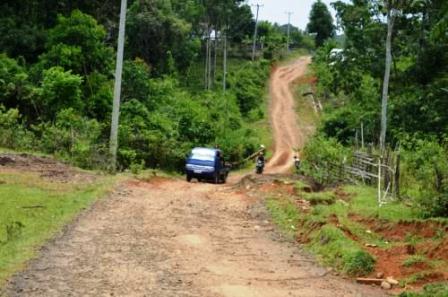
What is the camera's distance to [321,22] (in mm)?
88750

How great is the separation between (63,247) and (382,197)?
8.90 metres

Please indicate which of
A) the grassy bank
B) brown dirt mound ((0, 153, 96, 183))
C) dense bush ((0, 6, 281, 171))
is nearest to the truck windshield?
dense bush ((0, 6, 281, 171))

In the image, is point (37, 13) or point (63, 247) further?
point (37, 13)

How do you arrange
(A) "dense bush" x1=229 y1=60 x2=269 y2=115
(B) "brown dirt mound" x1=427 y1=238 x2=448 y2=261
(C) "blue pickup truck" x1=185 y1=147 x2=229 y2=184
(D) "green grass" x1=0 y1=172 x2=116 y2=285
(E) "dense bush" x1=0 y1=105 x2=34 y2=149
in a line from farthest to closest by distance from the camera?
1. (A) "dense bush" x1=229 y1=60 x2=269 y2=115
2. (C) "blue pickup truck" x1=185 y1=147 x2=229 y2=184
3. (E) "dense bush" x1=0 y1=105 x2=34 y2=149
4. (B) "brown dirt mound" x1=427 y1=238 x2=448 y2=261
5. (D) "green grass" x1=0 y1=172 x2=116 y2=285

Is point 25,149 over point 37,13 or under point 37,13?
under

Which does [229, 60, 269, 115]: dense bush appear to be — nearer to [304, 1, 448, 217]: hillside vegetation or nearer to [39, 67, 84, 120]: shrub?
[304, 1, 448, 217]: hillside vegetation

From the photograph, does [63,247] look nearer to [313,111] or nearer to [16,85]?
[16,85]

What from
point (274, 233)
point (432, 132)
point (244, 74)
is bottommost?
point (274, 233)

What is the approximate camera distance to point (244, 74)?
6700cm

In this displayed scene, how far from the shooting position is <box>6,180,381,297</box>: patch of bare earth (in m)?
8.62

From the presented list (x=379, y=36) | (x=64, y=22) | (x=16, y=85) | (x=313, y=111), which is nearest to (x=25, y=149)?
(x=16, y=85)

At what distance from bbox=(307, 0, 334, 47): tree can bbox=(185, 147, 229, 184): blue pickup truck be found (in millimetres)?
63756

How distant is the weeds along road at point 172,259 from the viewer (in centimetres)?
861

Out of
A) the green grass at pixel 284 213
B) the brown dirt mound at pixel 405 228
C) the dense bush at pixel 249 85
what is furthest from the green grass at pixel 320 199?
the dense bush at pixel 249 85
